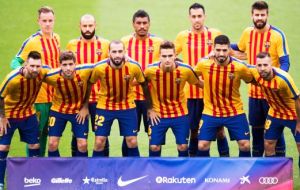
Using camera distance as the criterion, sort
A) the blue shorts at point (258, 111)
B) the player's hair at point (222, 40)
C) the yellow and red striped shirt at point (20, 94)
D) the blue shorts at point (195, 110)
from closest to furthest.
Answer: the player's hair at point (222, 40) → the yellow and red striped shirt at point (20, 94) → the blue shorts at point (258, 111) → the blue shorts at point (195, 110)

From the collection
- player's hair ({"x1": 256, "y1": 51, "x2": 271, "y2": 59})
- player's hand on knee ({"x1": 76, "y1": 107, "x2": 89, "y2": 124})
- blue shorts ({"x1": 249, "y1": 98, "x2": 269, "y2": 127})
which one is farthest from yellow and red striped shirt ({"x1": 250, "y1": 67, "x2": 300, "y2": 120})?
player's hand on knee ({"x1": 76, "y1": 107, "x2": 89, "y2": 124})

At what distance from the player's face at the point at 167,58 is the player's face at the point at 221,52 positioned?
0.59 m

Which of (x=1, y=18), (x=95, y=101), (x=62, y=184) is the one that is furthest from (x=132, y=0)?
(x=62, y=184)

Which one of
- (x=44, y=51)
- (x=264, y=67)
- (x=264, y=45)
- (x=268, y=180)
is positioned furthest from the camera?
(x=44, y=51)

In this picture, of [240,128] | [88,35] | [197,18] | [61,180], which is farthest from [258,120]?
[61,180]

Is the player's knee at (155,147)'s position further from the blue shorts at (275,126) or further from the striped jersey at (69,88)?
the blue shorts at (275,126)

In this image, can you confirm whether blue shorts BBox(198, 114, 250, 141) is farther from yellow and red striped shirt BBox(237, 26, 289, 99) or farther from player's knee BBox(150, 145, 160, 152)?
yellow and red striped shirt BBox(237, 26, 289, 99)

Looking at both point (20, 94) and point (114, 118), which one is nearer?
point (20, 94)

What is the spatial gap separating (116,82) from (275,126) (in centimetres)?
224

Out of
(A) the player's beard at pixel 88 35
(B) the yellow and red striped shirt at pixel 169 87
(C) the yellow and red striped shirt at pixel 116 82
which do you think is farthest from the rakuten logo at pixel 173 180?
(A) the player's beard at pixel 88 35

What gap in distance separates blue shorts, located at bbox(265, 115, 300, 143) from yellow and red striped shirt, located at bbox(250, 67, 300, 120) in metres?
0.05

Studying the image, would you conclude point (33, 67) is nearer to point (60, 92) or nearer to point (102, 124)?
point (60, 92)

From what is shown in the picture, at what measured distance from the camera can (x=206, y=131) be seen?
12.5 metres

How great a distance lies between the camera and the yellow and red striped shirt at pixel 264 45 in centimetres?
1309
